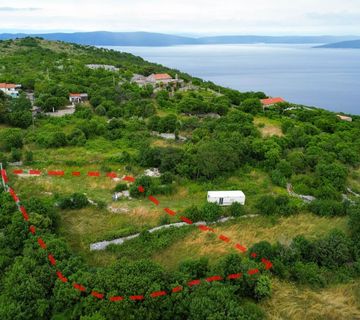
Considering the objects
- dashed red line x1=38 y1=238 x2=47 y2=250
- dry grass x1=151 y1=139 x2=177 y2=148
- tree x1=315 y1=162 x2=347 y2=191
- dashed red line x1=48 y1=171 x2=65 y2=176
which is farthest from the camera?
dry grass x1=151 y1=139 x2=177 y2=148

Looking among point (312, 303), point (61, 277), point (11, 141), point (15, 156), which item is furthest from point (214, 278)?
point (11, 141)

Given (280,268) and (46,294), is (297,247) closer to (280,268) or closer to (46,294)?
(280,268)

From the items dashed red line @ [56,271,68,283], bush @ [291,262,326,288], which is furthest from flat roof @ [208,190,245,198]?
dashed red line @ [56,271,68,283]

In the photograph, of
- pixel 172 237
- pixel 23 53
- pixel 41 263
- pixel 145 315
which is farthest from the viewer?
pixel 23 53

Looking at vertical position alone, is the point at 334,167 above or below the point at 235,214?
above

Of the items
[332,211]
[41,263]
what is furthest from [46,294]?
[332,211]

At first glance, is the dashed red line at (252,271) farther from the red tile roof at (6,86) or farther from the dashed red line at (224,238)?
the red tile roof at (6,86)

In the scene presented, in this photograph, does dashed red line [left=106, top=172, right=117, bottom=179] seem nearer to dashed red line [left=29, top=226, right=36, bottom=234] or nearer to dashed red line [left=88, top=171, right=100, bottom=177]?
dashed red line [left=88, top=171, right=100, bottom=177]
